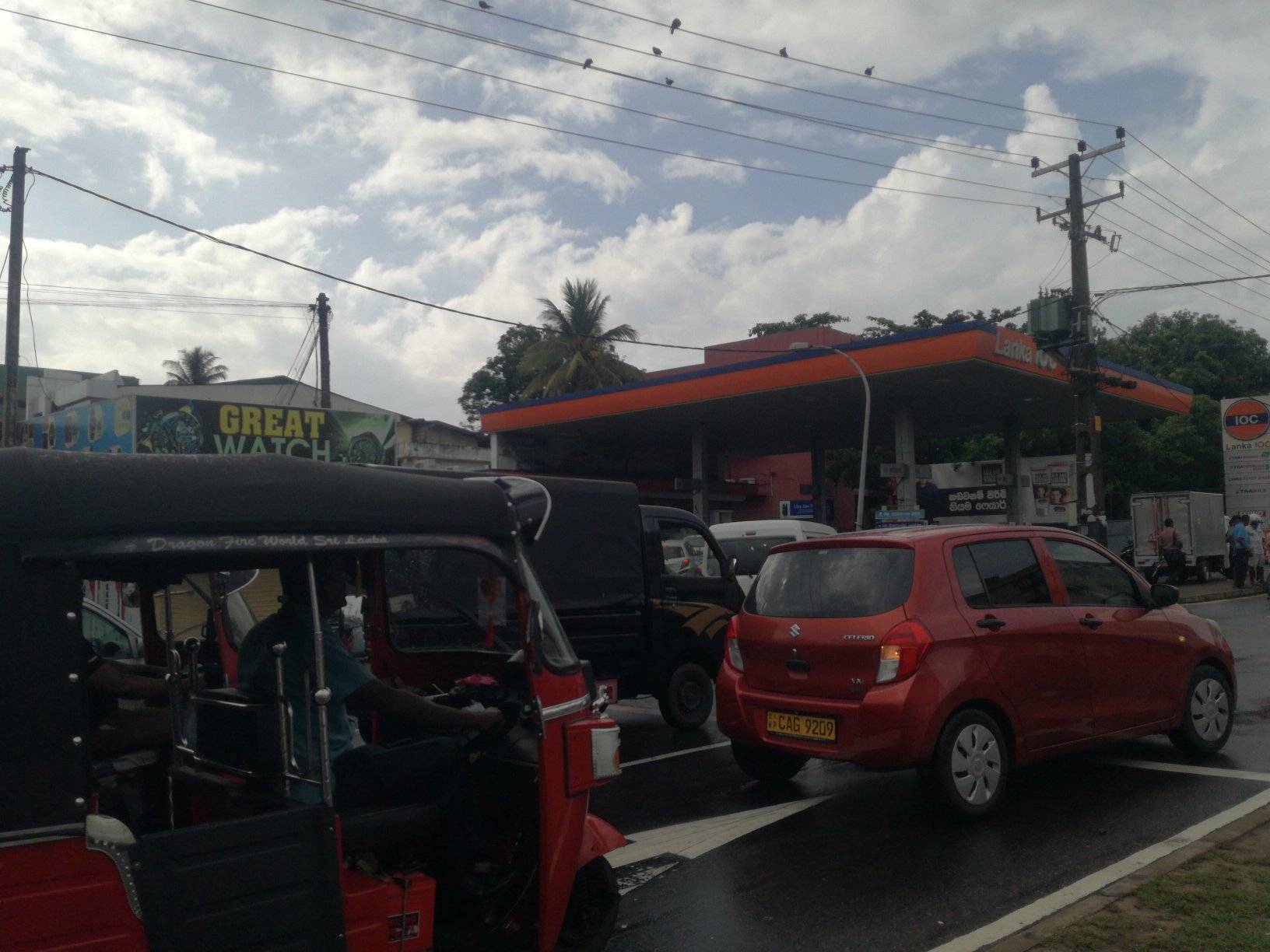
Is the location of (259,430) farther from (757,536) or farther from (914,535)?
(914,535)

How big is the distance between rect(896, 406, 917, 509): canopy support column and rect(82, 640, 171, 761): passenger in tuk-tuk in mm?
24349

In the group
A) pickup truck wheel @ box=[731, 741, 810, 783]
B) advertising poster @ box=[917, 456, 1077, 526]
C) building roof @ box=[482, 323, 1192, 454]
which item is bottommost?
pickup truck wheel @ box=[731, 741, 810, 783]

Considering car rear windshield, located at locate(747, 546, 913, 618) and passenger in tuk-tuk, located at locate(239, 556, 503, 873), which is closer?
passenger in tuk-tuk, located at locate(239, 556, 503, 873)

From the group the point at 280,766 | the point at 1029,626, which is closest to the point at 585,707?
the point at 280,766

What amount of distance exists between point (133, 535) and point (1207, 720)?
722 centimetres

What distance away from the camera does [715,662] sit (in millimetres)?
10000

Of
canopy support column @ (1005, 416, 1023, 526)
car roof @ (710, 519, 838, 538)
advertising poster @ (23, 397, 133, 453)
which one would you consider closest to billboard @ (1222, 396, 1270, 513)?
canopy support column @ (1005, 416, 1023, 526)

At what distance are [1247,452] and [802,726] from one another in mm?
33830

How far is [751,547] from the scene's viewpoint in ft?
53.5

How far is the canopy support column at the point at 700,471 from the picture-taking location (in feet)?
106

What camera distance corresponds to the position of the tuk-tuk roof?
280 centimetres

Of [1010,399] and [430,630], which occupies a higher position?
[1010,399]

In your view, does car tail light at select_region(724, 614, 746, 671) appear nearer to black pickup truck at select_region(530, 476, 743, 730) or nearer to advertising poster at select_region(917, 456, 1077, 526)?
black pickup truck at select_region(530, 476, 743, 730)

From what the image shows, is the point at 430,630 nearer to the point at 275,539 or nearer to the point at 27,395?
the point at 275,539
